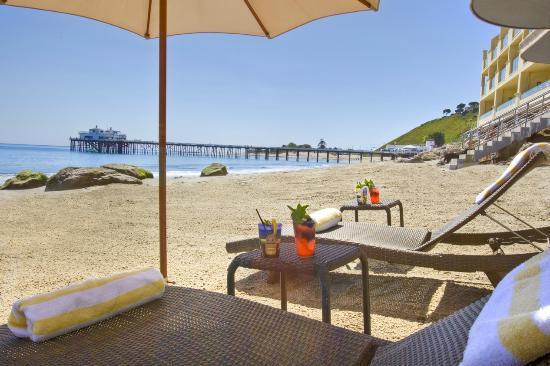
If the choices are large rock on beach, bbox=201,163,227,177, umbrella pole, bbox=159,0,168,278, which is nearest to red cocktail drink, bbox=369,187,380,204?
umbrella pole, bbox=159,0,168,278

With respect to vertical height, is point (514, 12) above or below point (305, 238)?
above

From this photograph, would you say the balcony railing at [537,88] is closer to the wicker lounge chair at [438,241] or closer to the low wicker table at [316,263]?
the wicker lounge chair at [438,241]

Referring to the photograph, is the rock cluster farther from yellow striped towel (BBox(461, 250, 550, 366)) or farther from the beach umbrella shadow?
yellow striped towel (BBox(461, 250, 550, 366))

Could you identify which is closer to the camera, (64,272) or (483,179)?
(64,272)

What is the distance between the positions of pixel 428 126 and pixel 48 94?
76006 millimetres

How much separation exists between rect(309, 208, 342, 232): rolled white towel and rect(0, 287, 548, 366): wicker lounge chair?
1549mm

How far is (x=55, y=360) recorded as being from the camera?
1.04 meters

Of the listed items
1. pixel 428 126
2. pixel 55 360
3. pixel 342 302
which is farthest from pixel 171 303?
pixel 428 126

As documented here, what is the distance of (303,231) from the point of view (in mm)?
1778

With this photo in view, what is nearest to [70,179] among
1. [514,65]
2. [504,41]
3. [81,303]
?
[81,303]

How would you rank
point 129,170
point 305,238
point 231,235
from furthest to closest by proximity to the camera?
point 129,170 < point 231,235 < point 305,238

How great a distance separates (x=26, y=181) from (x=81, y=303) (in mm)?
12144

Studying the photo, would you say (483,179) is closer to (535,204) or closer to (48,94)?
(535,204)

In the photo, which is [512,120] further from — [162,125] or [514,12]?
[162,125]
